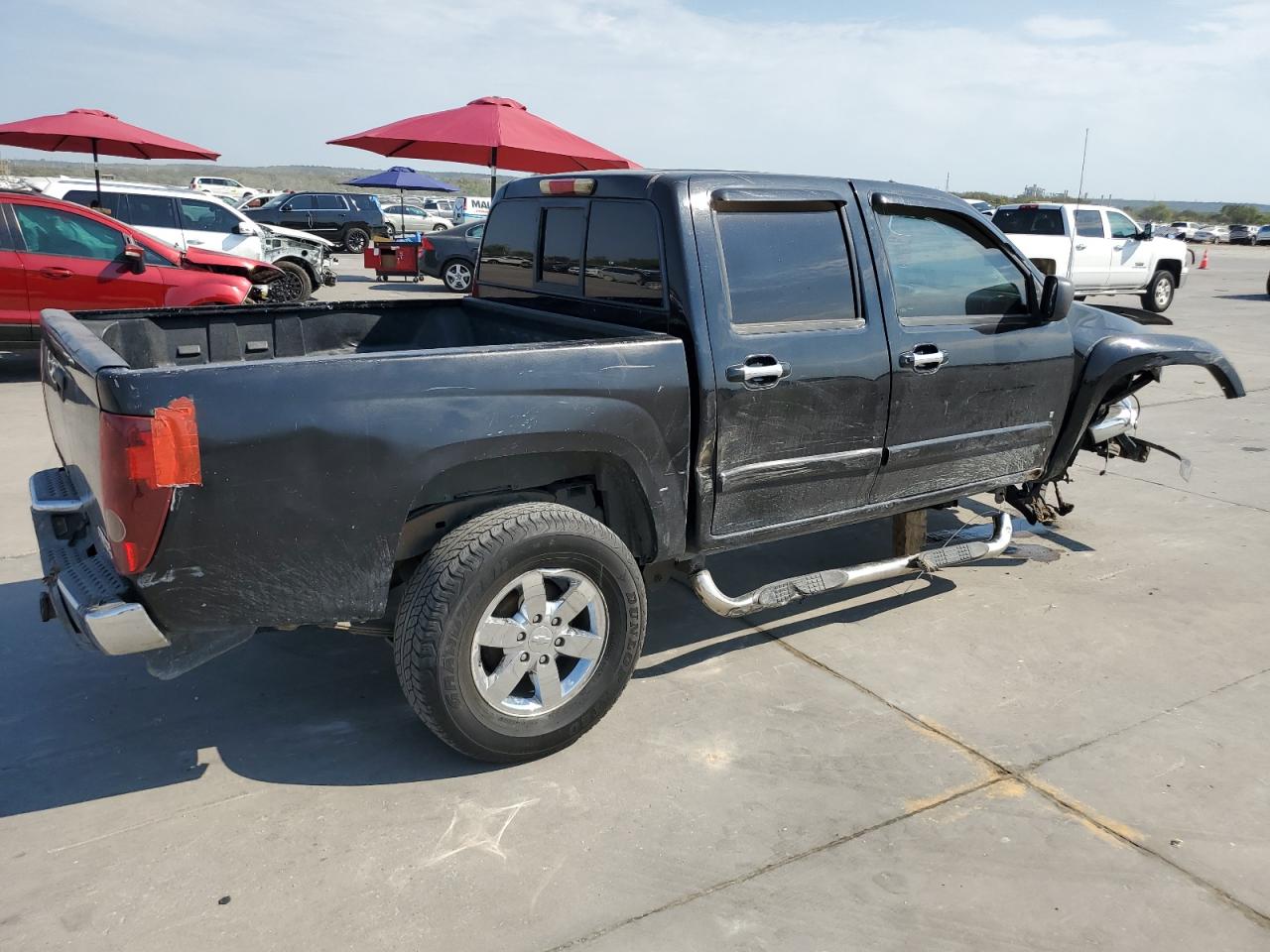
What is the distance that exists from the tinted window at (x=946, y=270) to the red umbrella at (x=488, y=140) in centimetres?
702

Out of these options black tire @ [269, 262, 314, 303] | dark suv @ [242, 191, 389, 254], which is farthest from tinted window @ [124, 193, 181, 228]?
dark suv @ [242, 191, 389, 254]

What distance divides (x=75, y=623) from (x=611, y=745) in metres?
1.76

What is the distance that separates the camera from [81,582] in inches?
121

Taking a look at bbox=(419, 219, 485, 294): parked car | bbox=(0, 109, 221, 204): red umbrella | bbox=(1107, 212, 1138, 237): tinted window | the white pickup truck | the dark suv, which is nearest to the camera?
bbox=(0, 109, 221, 204): red umbrella

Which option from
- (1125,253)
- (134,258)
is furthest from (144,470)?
(1125,253)

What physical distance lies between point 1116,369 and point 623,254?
256 cm

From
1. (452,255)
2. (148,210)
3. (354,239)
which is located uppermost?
(148,210)

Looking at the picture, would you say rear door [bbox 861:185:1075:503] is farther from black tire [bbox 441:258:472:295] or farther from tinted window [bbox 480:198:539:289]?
black tire [bbox 441:258:472:295]

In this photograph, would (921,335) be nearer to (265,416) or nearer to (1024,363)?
(1024,363)

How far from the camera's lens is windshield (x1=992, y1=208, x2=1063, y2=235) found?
17.2m

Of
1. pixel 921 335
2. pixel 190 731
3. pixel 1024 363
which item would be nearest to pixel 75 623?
pixel 190 731

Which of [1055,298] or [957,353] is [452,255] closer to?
[1055,298]

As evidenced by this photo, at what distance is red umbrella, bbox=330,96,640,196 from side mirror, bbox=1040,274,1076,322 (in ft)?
23.6

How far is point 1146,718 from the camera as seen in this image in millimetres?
3832
